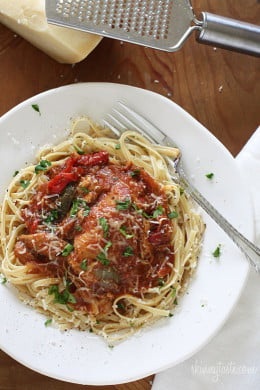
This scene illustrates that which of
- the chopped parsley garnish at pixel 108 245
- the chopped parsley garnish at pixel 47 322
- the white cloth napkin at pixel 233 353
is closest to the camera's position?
the chopped parsley garnish at pixel 108 245

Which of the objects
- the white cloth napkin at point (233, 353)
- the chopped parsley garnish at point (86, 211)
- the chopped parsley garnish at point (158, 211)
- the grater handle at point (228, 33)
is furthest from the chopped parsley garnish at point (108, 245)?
the grater handle at point (228, 33)

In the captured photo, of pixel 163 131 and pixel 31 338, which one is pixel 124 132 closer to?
pixel 163 131

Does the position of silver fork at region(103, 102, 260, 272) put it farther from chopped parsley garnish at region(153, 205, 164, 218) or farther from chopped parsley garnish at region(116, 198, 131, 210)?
chopped parsley garnish at region(116, 198, 131, 210)

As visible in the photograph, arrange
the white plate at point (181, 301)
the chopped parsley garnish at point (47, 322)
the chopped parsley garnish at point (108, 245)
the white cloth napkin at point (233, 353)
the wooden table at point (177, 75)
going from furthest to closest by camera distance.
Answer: the wooden table at point (177, 75), the white cloth napkin at point (233, 353), the chopped parsley garnish at point (47, 322), the white plate at point (181, 301), the chopped parsley garnish at point (108, 245)

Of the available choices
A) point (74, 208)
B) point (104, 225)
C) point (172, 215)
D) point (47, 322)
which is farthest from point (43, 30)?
point (47, 322)

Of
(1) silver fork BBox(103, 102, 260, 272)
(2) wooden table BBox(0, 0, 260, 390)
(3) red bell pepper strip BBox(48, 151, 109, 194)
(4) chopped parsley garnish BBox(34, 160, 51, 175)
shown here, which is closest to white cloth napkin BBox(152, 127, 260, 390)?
Result: (2) wooden table BBox(0, 0, 260, 390)

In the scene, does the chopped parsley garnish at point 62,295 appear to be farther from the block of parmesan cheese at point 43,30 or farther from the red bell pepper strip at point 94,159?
the block of parmesan cheese at point 43,30

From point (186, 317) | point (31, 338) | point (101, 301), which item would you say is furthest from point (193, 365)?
point (31, 338)
